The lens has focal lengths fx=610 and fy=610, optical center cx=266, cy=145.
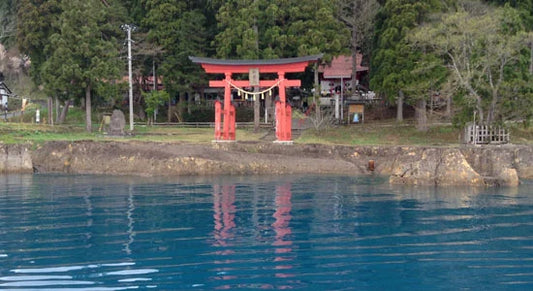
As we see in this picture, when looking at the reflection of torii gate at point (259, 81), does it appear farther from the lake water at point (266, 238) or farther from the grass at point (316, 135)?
the lake water at point (266, 238)

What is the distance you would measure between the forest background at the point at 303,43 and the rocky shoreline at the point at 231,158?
11.8 ft

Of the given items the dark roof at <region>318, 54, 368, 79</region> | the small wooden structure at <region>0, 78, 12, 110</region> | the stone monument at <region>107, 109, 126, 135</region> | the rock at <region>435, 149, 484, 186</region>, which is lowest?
the rock at <region>435, 149, 484, 186</region>

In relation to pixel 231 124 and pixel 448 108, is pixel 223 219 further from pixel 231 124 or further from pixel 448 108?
pixel 448 108

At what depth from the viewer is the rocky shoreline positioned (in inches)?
1170

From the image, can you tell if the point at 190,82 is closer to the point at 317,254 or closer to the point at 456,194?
the point at 456,194

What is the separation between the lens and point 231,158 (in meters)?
30.6

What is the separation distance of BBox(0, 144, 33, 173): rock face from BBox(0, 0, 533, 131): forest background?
7549 millimetres

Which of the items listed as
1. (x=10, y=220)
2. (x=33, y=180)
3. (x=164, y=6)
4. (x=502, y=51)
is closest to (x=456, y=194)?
(x=502, y=51)

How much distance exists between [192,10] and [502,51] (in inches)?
880

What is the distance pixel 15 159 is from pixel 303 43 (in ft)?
60.3

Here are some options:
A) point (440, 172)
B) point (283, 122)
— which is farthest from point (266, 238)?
point (283, 122)

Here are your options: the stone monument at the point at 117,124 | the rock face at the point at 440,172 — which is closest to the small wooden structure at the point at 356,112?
the stone monument at the point at 117,124

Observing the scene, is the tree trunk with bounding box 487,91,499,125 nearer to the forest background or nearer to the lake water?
the forest background

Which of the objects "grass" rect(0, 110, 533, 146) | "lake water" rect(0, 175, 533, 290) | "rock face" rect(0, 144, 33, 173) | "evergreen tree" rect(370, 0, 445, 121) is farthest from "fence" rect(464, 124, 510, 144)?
"rock face" rect(0, 144, 33, 173)
